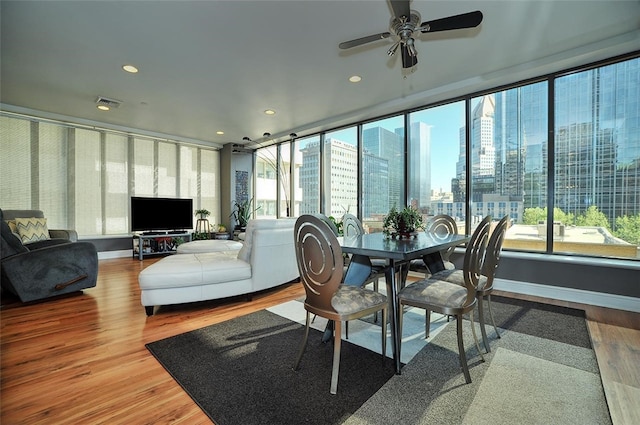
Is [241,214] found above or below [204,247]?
above

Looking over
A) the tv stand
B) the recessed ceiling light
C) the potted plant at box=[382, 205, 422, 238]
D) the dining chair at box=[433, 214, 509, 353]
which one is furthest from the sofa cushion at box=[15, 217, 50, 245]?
the dining chair at box=[433, 214, 509, 353]

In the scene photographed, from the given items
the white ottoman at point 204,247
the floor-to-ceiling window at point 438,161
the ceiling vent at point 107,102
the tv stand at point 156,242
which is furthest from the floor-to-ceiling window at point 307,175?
the ceiling vent at point 107,102

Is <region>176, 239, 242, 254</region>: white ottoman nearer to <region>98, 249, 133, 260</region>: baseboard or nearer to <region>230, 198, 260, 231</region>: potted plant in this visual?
<region>98, 249, 133, 260</region>: baseboard

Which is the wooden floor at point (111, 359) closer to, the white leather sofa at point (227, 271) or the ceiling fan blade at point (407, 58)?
the white leather sofa at point (227, 271)

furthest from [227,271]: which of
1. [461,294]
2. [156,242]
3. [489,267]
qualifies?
[156,242]

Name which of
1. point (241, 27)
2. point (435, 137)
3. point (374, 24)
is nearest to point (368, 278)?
point (374, 24)

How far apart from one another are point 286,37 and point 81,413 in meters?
3.32

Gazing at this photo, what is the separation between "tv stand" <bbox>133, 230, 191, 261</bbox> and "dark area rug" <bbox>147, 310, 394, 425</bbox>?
14.8ft

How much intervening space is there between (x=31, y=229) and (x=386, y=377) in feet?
18.1

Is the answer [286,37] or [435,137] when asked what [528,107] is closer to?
[435,137]

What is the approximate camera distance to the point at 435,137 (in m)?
4.62

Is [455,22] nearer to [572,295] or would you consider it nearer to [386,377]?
[386,377]

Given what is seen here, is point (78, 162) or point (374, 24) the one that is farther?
point (78, 162)

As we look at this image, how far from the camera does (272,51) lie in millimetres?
3207
